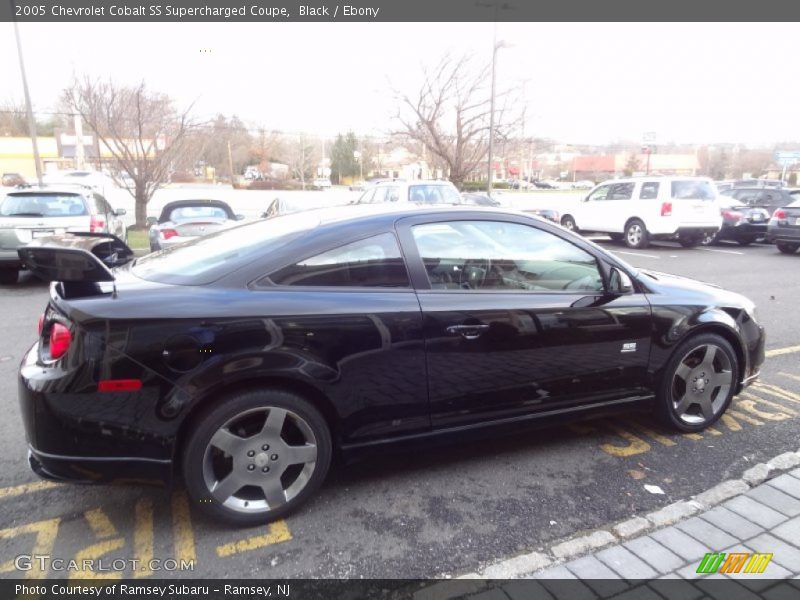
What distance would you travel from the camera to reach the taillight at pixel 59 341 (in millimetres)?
2292

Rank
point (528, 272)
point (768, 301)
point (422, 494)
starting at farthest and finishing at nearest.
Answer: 1. point (768, 301)
2. point (528, 272)
3. point (422, 494)

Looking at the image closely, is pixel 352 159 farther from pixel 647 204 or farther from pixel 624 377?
pixel 624 377

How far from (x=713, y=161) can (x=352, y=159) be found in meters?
43.3

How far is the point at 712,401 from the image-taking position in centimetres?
355

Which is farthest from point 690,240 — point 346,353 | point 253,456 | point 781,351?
point 253,456

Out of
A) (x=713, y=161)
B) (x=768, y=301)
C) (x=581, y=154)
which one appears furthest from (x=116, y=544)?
(x=581, y=154)

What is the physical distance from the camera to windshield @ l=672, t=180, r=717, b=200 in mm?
13225

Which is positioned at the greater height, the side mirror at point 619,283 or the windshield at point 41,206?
the windshield at point 41,206

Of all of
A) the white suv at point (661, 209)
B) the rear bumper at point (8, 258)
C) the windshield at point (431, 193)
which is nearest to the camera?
the rear bumper at point (8, 258)

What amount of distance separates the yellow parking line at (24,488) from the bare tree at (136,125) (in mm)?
13207

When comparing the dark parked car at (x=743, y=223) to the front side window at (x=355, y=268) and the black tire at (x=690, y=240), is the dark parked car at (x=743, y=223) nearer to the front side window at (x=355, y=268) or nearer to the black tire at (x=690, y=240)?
the black tire at (x=690, y=240)

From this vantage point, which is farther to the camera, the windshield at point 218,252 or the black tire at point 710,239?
the black tire at point 710,239

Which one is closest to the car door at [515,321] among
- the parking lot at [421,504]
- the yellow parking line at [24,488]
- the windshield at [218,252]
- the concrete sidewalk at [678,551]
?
the parking lot at [421,504]

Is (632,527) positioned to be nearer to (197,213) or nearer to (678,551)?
(678,551)
